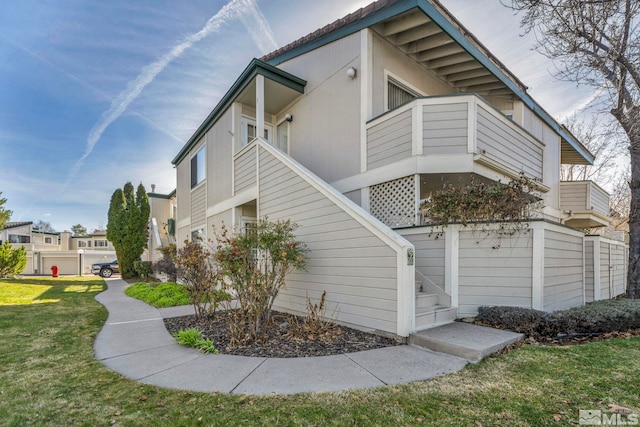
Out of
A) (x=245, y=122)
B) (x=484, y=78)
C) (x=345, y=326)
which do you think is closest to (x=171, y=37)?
(x=245, y=122)

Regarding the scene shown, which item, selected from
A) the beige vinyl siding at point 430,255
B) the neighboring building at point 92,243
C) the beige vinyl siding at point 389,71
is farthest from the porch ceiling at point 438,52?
the neighboring building at point 92,243

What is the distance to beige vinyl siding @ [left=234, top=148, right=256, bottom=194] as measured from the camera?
826 centimetres

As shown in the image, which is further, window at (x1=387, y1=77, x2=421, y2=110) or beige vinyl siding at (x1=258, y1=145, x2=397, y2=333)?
window at (x1=387, y1=77, x2=421, y2=110)

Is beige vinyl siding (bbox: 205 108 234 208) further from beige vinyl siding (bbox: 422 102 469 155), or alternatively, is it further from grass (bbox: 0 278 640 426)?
grass (bbox: 0 278 640 426)

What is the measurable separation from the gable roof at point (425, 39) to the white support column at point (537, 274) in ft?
15.5

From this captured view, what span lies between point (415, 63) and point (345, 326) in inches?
274

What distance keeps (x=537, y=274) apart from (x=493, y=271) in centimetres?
63

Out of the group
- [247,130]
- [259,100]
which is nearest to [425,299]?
[259,100]

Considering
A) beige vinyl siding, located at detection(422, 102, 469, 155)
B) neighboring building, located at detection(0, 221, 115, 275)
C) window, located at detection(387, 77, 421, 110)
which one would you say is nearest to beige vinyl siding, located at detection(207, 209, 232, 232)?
window, located at detection(387, 77, 421, 110)

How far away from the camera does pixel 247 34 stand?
11.0m

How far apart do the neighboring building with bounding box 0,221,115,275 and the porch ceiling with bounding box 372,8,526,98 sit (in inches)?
1015

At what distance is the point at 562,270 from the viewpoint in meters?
5.64

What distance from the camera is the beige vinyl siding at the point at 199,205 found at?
11844 millimetres

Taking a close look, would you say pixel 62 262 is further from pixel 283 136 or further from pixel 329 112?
pixel 329 112
